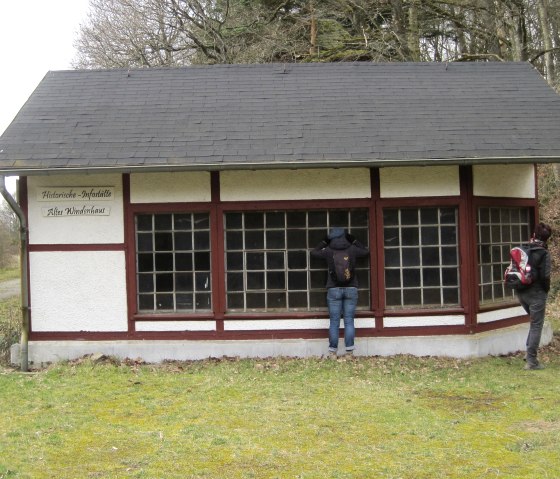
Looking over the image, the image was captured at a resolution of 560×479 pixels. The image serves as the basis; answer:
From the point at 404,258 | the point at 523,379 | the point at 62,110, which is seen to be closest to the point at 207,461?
the point at 523,379

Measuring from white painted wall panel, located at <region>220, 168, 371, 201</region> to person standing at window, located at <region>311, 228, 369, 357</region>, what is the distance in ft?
2.17

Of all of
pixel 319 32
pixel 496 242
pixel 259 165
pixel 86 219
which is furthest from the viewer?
pixel 319 32

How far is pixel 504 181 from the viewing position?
443 inches

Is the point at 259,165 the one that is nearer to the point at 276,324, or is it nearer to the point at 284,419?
the point at 276,324

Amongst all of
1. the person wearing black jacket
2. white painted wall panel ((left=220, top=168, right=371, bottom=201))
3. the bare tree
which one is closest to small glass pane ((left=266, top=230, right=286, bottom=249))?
white painted wall panel ((left=220, top=168, right=371, bottom=201))

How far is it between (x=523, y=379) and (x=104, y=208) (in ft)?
20.0

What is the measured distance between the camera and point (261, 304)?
10.7 metres

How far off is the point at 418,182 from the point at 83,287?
500cm

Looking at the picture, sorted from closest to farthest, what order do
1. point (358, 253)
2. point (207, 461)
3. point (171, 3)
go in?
point (207, 461)
point (358, 253)
point (171, 3)

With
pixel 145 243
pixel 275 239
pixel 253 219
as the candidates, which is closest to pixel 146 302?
pixel 145 243

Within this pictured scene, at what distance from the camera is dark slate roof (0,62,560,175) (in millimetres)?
10148

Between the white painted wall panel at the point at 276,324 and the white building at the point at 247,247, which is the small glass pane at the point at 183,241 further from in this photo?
the white painted wall panel at the point at 276,324

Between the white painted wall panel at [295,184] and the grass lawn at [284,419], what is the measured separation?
233cm

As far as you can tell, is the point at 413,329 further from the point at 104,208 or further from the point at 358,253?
the point at 104,208
